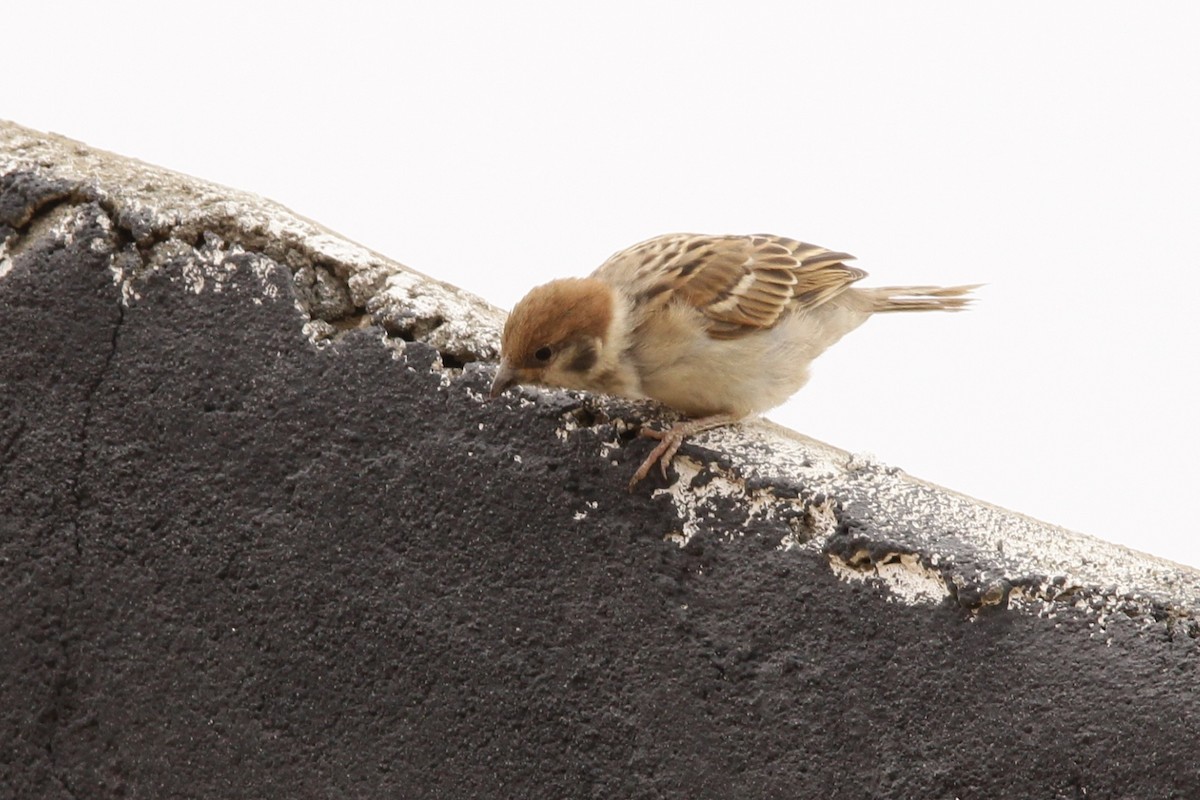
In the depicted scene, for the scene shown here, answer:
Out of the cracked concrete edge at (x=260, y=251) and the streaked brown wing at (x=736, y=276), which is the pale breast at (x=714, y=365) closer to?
the streaked brown wing at (x=736, y=276)

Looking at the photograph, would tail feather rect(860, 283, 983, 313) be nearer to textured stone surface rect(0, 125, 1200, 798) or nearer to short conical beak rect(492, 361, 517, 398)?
textured stone surface rect(0, 125, 1200, 798)

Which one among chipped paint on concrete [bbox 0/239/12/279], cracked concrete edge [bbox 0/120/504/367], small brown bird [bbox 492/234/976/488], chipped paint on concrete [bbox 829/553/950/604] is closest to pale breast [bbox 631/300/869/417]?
small brown bird [bbox 492/234/976/488]

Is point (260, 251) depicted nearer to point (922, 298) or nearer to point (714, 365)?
point (714, 365)

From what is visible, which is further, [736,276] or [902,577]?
[736,276]

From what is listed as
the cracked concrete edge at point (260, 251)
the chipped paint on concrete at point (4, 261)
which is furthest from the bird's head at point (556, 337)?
the chipped paint on concrete at point (4, 261)

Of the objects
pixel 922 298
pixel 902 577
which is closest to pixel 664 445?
pixel 902 577

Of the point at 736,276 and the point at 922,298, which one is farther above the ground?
the point at 736,276
